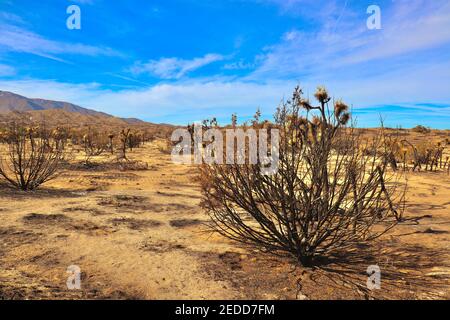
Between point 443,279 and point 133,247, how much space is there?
393cm

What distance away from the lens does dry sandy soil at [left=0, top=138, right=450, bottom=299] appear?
371 cm

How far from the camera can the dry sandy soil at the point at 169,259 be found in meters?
3.71

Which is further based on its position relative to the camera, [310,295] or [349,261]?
[349,261]

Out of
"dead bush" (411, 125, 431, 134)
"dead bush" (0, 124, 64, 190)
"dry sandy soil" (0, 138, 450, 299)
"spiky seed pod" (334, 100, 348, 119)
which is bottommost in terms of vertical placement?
"dry sandy soil" (0, 138, 450, 299)

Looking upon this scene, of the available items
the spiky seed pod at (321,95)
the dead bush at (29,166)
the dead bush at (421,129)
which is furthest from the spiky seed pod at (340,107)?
the dead bush at (421,129)

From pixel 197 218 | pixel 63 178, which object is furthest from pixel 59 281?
pixel 63 178

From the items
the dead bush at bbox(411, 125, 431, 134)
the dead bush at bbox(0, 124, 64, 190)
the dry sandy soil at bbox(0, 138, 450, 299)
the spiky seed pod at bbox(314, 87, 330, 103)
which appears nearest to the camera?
the dry sandy soil at bbox(0, 138, 450, 299)

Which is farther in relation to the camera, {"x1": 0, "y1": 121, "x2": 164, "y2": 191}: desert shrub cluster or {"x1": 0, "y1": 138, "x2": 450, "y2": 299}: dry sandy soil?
{"x1": 0, "y1": 121, "x2": 164, "y2": 191}: desert shrub cluster

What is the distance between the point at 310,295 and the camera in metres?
3.68

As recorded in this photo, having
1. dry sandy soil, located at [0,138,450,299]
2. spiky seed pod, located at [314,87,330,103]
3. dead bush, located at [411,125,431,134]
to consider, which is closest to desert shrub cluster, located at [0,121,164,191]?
dry sandy soil, located at [0,138,450,299]

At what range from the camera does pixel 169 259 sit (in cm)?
461

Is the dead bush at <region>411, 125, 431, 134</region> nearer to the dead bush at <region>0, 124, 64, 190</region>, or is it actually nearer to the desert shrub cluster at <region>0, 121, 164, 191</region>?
the desert shrub cluster at <region>0, 121, 164, 191</region>

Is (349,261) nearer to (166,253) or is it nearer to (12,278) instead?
(166,253)

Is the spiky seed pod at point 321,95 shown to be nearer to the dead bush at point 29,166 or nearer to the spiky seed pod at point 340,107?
the spiky seed pod at point 340,107
